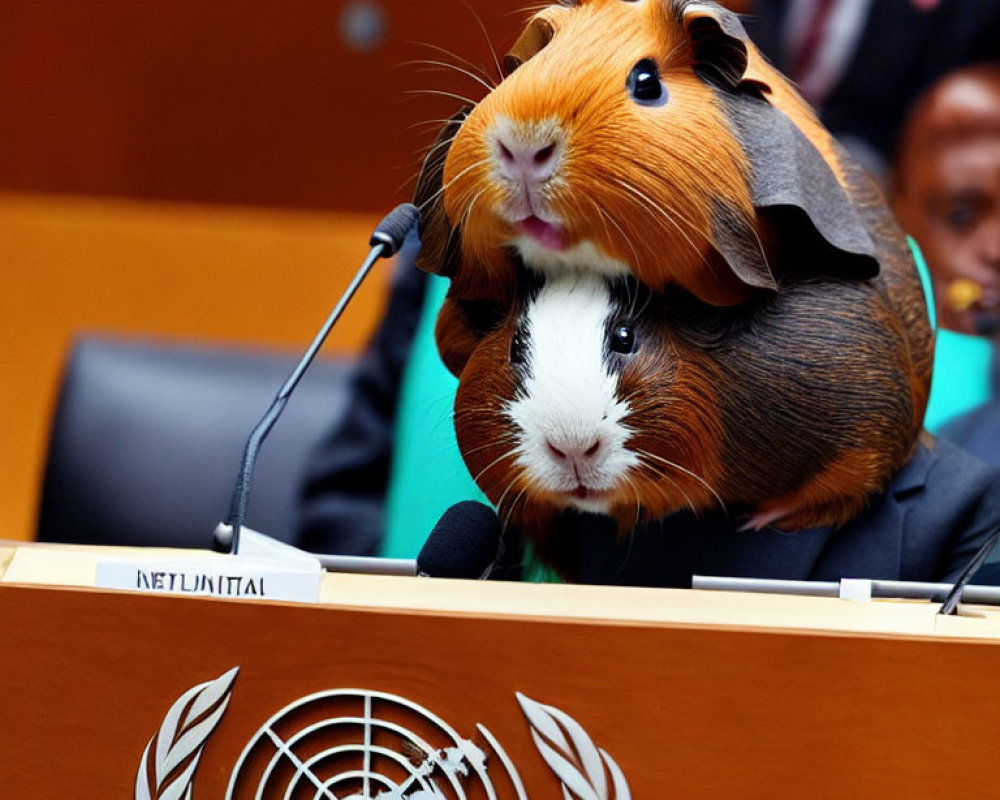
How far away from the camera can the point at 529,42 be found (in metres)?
0.60

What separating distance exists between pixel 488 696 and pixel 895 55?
99 cm

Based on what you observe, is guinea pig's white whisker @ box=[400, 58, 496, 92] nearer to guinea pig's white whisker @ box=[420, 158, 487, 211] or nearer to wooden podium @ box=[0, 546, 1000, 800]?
guinea pig's white whisker @ box=[420, 158, 487, 211]

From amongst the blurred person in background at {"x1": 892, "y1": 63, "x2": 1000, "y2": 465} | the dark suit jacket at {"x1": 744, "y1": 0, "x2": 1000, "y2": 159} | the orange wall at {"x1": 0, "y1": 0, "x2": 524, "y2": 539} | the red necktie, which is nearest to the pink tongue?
the orange wall at {"x1": 0, "y1": 0, "x2": 524, "y2": 539}

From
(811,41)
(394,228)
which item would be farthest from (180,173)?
(394,228)

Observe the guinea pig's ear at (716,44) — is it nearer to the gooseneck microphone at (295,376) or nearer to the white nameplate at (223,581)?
the gooseneck microphone at (295,376)

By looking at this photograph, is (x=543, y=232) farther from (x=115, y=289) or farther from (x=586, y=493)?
(x=115, y=289)

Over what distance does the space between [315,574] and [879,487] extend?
0.25 meters

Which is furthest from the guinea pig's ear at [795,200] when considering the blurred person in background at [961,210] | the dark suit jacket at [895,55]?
the dark suit jacket at [895,55]

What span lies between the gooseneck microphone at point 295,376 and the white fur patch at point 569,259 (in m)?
0.06

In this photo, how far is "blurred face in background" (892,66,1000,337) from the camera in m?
1.08

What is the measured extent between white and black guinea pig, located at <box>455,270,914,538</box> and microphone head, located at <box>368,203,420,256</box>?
0.18 ft

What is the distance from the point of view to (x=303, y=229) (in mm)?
1438

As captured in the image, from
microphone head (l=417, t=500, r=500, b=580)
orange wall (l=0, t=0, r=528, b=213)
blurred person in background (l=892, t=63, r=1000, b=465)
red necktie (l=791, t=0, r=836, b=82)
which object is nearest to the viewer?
microphone head (l=417, t=500, r=500, b=580)

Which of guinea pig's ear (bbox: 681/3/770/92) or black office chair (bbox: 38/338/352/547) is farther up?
guinea pig's ear (bbox: 681/3/770/92)
